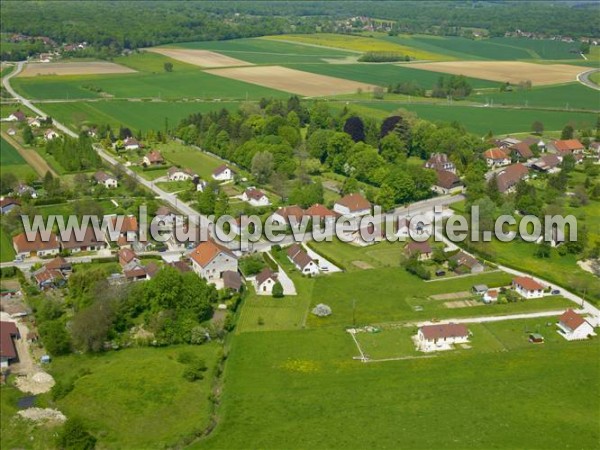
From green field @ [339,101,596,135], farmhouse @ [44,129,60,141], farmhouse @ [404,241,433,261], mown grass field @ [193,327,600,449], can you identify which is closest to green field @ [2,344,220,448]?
mown grass field @ [193,327,600,449]

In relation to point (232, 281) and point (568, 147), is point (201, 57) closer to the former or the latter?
point (568, 147)

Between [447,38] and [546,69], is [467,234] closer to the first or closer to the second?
[546,69]

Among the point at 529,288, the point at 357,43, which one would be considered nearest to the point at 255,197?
the point at 529,288

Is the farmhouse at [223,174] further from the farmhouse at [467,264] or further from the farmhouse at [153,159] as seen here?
A: the farmhouse at [467,264]

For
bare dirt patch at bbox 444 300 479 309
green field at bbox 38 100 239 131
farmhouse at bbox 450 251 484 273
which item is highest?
farmhouse at bbox 450 251 484 273

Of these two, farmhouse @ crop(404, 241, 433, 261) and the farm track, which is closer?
farmhouse @ crop(404, 241, 433, 261)

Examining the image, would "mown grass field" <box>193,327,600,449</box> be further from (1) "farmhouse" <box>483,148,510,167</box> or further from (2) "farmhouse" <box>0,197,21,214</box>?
(1) "farmhouse" <box>483,148,510,167</box>
